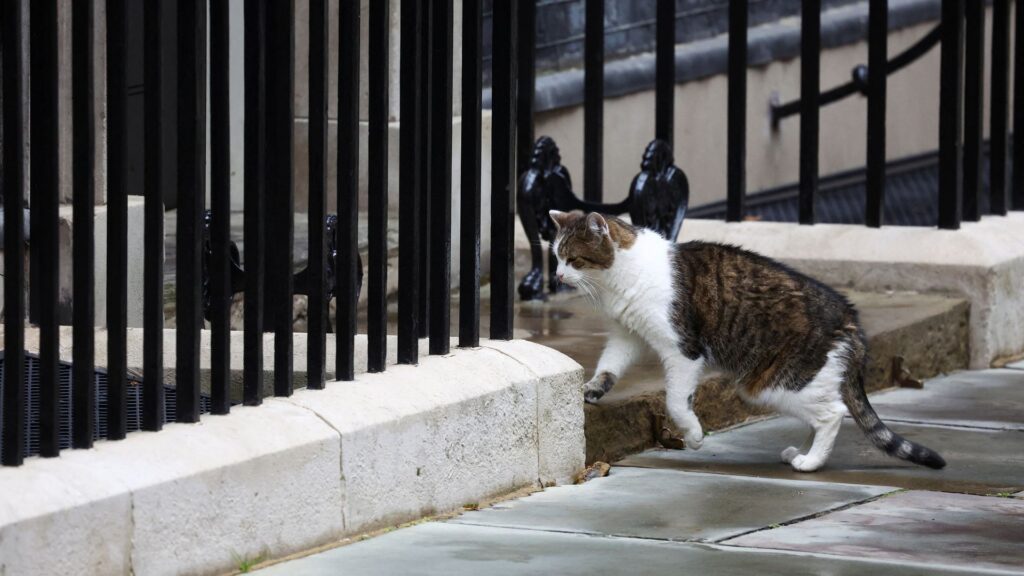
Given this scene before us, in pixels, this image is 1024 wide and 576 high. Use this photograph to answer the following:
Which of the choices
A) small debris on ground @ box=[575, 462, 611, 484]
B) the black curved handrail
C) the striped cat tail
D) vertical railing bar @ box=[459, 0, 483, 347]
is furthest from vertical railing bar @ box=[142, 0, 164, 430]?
the black curved handrail

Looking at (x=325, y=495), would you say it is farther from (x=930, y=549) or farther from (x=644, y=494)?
(x=930, y=549)

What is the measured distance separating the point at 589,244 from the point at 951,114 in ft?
8.89

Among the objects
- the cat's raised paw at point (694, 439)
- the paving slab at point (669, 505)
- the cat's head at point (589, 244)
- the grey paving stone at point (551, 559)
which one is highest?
the cat's head at point (589, 244)

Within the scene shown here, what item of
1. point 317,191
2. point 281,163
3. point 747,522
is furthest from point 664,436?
point 281,163

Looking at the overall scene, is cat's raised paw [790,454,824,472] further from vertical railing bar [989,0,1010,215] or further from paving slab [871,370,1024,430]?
vertical railing bar [989,0,1010,215]

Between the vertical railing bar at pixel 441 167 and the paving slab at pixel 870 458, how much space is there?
0.98m

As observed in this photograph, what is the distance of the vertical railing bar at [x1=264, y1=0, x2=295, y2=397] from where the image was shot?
13.5 feet

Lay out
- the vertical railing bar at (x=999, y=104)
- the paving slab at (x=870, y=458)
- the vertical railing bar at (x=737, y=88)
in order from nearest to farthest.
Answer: the paving slab at (x=870, y=458) → the vertical railing bar at (x=737, y=88) → the vertical railing bar at (x=999, y=104)

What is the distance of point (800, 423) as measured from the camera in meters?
6.13

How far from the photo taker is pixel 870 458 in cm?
554

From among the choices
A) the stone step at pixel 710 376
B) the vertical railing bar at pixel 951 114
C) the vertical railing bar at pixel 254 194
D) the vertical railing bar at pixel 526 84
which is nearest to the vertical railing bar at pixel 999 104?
the vertical railing bar at pixel 951 114

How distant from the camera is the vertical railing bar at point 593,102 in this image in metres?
8.02

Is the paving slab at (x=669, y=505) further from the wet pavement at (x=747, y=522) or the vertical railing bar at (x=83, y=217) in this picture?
the vertical railing bar at (x=83, y=217)

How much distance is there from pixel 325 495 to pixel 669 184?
147 inches
